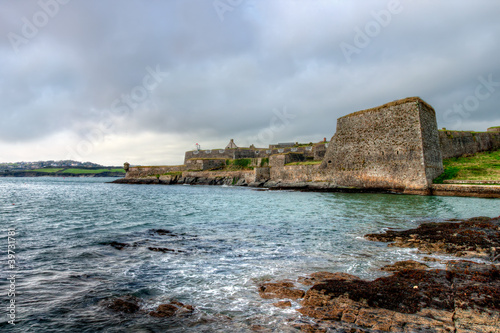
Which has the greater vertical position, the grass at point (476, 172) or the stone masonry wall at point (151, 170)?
the stone masonry wall at point (151, 170)

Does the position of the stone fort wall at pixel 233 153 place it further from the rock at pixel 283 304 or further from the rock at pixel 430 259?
the rock at pixel 283 304

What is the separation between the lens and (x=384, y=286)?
559 centimetres

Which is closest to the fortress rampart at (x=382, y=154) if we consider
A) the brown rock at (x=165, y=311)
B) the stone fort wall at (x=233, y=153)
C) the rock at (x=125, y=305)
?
the stone fort wall at (x=233, y=153)

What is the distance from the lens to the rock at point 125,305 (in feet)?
16.8

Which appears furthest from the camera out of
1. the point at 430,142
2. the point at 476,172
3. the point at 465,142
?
the point at 465,142

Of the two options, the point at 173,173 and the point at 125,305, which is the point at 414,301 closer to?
the point at 125,305

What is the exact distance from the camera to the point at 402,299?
4953mm

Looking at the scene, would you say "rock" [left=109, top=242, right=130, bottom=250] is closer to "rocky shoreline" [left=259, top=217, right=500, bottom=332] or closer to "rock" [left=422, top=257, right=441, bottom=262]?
"rocky shoreline" [left=259, top=217, right=500, bottom=332]

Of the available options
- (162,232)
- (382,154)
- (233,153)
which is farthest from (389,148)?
(233,153)

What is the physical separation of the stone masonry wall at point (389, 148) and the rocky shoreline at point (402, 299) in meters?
26.2

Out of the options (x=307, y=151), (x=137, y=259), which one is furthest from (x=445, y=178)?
(x=137, y=259)

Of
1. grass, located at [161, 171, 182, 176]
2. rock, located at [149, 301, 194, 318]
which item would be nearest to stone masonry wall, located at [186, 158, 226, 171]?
grass, located at [161, 171, 182, 176]

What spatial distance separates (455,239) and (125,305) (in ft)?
33.8

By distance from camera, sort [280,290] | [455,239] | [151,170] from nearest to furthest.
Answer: [280,290] → [455,239] → [151,170]
